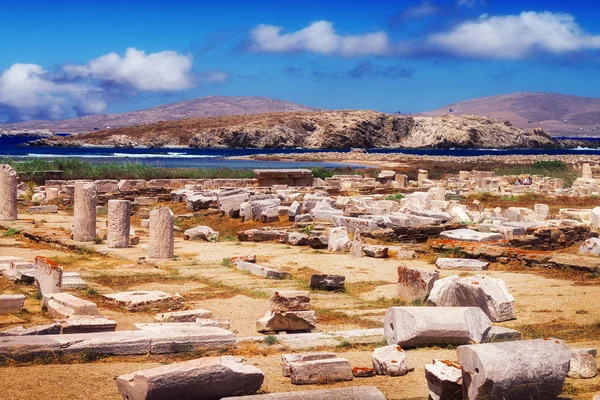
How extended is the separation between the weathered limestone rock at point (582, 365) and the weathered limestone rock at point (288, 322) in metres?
2.89

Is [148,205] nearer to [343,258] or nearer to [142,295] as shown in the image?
[343,258]

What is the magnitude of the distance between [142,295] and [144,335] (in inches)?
116

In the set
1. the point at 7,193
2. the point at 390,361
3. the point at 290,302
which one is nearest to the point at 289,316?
the point at 290,302

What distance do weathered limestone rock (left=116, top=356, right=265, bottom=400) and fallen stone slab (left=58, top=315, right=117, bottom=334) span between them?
2007 mm

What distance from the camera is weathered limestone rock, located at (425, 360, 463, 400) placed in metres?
5.80

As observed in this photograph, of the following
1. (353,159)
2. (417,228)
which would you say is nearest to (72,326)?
(417,228)

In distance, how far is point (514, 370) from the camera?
5.58 m

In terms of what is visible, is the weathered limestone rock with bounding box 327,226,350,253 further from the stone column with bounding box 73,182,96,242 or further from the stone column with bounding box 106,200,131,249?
the stone column with bounding box 73,182,96,242

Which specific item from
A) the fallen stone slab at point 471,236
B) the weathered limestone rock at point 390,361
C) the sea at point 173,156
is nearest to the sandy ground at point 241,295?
the weathered limestone rock at point 390,361

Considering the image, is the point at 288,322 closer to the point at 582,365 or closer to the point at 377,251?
the point at 582,365

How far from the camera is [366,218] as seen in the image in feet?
61.5

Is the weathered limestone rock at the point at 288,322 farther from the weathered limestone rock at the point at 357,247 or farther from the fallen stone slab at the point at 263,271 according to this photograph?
the weathered limestone rock at the point at 357,247

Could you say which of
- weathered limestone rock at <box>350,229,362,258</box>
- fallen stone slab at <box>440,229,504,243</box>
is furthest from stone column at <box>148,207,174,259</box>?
fallen stone slab at <box>440,229,504,243</box>

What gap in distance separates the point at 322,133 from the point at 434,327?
11199cm
